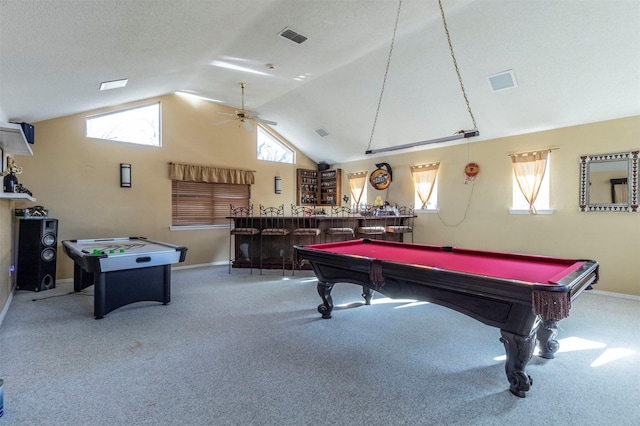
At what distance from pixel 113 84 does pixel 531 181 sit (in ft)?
22.5

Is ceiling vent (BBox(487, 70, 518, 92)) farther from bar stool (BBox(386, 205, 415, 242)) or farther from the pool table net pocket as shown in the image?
the pool table net pocket

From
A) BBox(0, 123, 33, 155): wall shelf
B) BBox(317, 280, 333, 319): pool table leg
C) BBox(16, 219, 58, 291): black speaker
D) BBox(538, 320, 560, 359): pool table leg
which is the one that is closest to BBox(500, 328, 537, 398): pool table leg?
BBox(538, 320, 560, 359): pool table leg

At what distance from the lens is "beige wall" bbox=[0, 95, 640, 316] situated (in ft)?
15.5

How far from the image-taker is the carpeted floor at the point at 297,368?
194 centimetres

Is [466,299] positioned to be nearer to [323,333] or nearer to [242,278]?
[323,333]

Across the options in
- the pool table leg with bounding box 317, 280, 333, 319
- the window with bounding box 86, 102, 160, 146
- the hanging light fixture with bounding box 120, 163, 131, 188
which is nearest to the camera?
the pool table leg with bounding box 317, 280, 333, 319

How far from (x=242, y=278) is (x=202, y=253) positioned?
5.82 feet

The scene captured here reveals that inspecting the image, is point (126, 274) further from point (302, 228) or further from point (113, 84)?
point (302, 228)

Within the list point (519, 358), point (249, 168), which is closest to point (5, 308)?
point (249, 168)

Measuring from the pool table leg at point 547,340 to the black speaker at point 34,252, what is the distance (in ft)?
21.1

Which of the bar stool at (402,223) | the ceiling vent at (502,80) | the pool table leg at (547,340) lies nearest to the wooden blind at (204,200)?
the bar stool at (402,223)

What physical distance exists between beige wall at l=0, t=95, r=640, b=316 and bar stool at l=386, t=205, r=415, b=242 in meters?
0.21

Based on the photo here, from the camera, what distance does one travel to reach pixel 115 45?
3074 millimetres

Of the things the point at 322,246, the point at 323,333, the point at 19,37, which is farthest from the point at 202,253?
the point at 19,37
